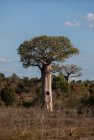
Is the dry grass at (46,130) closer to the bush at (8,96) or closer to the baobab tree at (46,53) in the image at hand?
the baobab tree at (46,53)

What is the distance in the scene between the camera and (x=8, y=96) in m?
30.0

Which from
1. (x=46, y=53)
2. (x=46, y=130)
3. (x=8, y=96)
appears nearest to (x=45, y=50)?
(x=46, y=53)

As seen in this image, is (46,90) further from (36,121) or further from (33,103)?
(36,121)

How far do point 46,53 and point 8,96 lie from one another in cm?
615

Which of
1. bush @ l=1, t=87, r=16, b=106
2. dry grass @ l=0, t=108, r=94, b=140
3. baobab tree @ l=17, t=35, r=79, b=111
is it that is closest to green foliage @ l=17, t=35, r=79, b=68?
baobab tree @ l=17, t=35, r=79, b=111

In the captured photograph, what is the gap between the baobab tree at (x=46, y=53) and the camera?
24.8 meters

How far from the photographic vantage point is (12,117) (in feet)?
54.9

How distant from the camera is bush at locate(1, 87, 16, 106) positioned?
29447 millimetres

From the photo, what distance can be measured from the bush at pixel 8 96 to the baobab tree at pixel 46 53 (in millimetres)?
4254

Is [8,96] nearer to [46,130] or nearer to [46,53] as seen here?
[46,53]

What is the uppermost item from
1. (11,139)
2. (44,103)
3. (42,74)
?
(42,74)

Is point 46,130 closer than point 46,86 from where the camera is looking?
Yes

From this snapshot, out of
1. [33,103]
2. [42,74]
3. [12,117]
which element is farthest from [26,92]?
[12,117]

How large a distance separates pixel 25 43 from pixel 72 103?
4580mm
